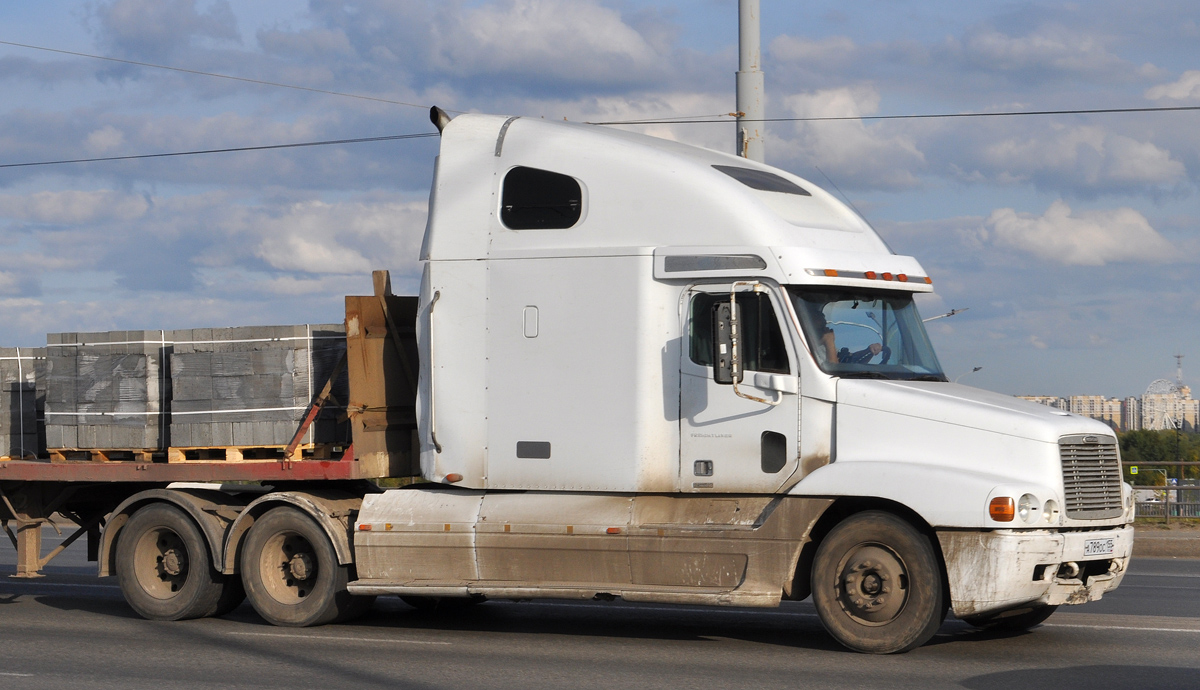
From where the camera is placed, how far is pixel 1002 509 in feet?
26.8

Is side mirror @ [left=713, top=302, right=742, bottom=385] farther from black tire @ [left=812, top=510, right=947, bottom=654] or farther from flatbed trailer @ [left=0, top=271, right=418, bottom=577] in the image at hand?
flatbed trailer @ [left=0, top=271, right=418, bottom=577]

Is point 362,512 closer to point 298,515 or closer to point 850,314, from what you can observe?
point 298,515

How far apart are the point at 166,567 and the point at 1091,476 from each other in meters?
7.75

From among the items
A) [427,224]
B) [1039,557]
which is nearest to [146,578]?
[427,224]

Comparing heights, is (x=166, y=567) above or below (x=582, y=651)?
above

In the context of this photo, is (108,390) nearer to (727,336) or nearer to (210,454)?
(210,454)

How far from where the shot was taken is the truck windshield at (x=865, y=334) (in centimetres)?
909

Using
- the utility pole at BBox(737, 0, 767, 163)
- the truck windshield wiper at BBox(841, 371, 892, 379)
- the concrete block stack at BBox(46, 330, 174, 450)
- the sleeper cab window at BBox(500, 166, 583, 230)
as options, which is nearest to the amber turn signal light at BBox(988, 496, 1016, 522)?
the truck windshield wiper at BBox(841, 371, 892, 379)

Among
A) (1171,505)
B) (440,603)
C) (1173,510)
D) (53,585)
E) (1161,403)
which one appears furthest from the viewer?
(1161,403)

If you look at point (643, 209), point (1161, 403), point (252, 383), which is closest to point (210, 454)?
point (252, 383)

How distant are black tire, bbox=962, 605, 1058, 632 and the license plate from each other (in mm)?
944

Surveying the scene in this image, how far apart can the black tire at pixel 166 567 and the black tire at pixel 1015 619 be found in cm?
640

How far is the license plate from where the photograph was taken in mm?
8492

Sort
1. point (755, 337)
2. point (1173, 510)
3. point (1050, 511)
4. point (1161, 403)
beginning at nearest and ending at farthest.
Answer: point (1050, 511) → point (755, 337) → point (1173, 510) → point (1161, 403)
